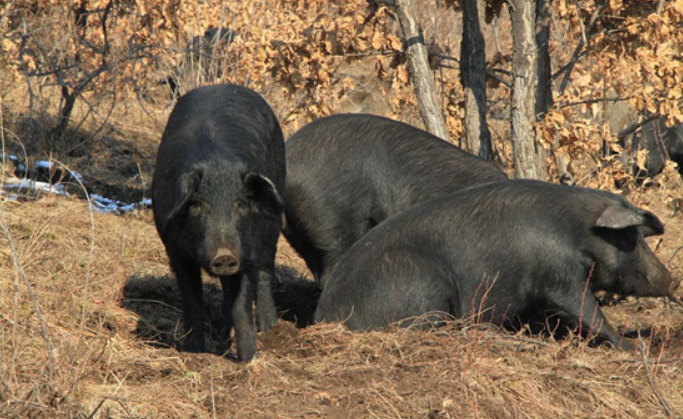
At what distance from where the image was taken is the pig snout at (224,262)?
4.85 metres

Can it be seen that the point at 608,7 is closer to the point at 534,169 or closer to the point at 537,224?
the point at 534,169

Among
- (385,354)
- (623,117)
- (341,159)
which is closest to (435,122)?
(341,159)

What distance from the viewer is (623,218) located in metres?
6.02

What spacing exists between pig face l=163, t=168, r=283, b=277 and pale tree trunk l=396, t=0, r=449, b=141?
357 centimetres

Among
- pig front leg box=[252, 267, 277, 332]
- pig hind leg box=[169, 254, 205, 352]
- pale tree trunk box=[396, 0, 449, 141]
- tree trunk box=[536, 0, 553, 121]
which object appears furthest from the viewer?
tree trunk box=[536, 0, 553, 121]

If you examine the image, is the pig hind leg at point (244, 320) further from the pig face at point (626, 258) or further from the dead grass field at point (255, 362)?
the pig face at point (626, 258)

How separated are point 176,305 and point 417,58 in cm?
311

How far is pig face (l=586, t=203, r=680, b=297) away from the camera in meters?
6.14

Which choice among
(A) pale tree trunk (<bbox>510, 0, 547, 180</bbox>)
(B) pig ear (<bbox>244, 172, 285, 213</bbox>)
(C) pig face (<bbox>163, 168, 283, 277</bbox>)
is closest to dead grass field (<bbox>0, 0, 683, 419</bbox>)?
(C) pig face (<bbox>163, 168, 283, 277</bbox>)

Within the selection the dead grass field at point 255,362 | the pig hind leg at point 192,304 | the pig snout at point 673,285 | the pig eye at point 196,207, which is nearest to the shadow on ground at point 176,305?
the dead grass field at point 255,362

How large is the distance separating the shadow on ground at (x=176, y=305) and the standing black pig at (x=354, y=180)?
0.36 metres

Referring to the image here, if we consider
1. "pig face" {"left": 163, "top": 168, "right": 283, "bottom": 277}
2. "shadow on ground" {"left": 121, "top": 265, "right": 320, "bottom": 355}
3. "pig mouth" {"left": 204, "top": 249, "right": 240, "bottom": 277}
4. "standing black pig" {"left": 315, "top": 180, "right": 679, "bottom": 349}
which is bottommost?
"shadow on ground" {"left": 121, "top": 265, "right": 320, "bottom": 355}

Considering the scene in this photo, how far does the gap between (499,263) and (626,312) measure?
2.00 metres

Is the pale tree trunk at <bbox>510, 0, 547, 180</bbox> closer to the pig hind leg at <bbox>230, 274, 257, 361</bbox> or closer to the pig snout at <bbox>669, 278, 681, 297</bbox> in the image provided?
the pig snout at <bbox>669, 278, 681, 297</bbox>
